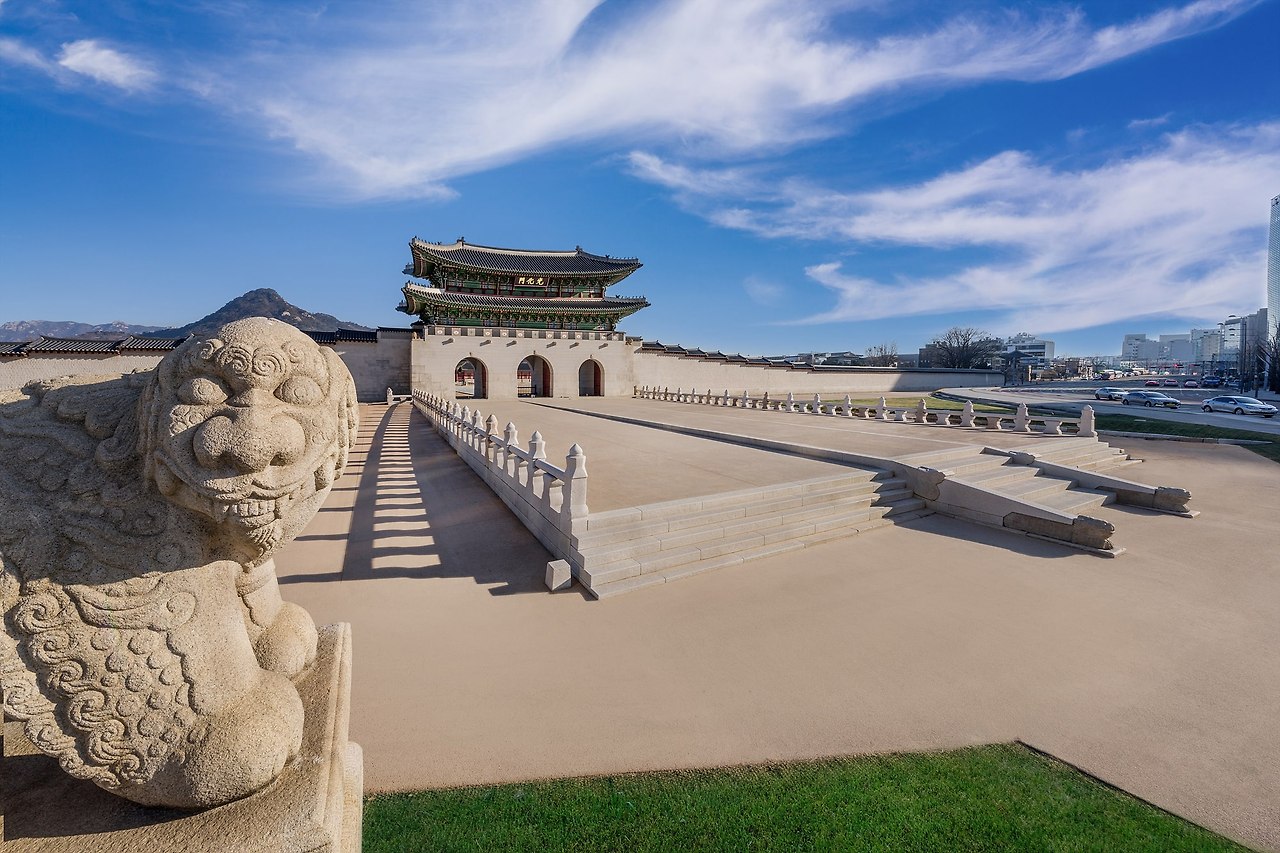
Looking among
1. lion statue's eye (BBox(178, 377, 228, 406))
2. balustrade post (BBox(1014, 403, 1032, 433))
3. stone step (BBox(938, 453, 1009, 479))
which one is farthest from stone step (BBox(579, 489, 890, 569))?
balustrade post (BBox(1014, 403, 1032, 433))

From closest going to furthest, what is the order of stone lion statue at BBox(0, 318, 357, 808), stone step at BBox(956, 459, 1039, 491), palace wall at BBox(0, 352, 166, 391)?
stone lion statue at BBox(0, 318, 357, 808) < stone step at BBox(956, 459, 1039, 491) < palace wall at BBox(0, 352, 166, 391)

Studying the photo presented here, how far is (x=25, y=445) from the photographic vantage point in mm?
1767

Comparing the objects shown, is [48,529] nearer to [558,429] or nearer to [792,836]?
[792,836]

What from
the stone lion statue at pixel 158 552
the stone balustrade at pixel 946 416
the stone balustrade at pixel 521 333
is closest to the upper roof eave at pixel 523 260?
the stone balustrade at pixel 521 333

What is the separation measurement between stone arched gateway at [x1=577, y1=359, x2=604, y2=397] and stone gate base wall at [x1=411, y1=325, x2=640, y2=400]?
0.25 m

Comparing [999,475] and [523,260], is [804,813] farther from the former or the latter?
[523,260]

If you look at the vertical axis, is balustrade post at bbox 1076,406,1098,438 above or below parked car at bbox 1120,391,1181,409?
below

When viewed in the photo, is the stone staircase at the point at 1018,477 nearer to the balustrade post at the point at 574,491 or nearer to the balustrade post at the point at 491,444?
the balustrade post at the point at 574,491

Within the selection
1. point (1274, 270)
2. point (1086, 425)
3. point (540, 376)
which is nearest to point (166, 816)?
point (1086, 425)

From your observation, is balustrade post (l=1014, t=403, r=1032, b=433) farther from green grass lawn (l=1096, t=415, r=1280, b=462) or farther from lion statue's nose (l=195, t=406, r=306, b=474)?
lion statue's nose (l=195, t=406, r=306, b=474)

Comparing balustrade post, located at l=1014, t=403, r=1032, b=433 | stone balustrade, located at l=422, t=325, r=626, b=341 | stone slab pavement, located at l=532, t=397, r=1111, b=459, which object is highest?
stone balustrade, located at l=422, t=325, r=626, b=341

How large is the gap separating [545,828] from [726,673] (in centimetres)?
170

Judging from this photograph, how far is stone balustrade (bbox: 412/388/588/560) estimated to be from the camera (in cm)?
558

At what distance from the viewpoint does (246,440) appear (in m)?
1.68
